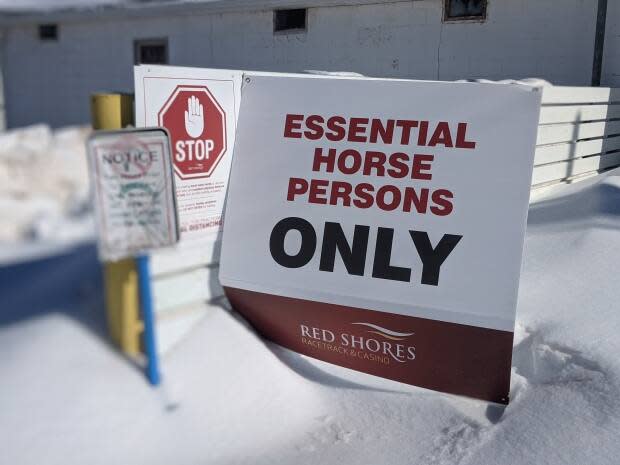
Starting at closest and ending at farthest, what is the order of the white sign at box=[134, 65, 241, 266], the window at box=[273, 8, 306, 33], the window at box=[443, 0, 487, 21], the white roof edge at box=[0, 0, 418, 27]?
the white sign at box=[134, 65, 241, 266], the window at box=[443, 0, 487, 21], the white roof edge at box=[0, 0, 418, 27], the window at box=[273, 8, 306, 33]

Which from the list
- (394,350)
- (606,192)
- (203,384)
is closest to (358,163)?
(394,350)

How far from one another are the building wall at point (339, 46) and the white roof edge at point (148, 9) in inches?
7.3

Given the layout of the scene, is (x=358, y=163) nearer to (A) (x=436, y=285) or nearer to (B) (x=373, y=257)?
(B) (x=373, y=257)

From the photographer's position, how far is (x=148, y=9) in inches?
479

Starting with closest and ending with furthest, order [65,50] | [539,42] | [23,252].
A: [23,252] < [539,42] < [65,50]

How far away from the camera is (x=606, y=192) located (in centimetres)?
537

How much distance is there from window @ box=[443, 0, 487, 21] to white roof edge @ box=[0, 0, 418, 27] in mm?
613

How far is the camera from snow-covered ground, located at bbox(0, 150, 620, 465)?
1298 millimetres

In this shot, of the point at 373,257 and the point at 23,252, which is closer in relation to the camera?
the point at 23,252

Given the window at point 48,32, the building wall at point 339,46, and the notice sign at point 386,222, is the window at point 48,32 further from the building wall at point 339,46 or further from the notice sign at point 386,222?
the notice sign at point 386,222

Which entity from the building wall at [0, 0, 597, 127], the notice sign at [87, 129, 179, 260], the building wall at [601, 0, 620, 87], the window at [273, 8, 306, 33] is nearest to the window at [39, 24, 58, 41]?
the building wall at [0, 0, 597, 127]

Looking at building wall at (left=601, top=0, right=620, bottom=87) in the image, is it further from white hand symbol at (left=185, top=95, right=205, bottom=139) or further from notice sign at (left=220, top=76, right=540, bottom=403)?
white hand symbol at (left=185, top=95, right=205, bottom=139)

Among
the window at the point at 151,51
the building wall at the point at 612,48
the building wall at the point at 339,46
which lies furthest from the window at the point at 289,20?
the building wall at the point at 612,48

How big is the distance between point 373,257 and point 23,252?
2.13m
